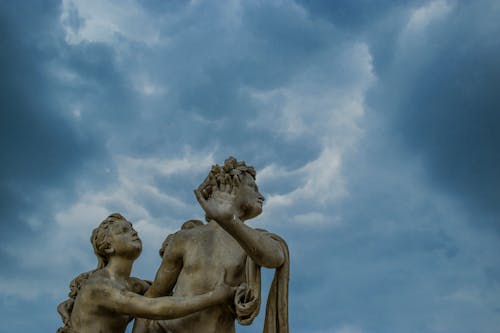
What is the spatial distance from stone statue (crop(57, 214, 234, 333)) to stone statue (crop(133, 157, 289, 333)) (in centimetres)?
20

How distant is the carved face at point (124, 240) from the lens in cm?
841

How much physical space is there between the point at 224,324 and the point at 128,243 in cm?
155

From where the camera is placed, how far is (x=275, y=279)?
8.14 meters

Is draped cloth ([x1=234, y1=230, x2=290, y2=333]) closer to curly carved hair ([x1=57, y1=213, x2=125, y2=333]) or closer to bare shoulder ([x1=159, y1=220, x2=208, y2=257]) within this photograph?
bare shoulder ([x1=159, y1=220, x2=208, y2=257])

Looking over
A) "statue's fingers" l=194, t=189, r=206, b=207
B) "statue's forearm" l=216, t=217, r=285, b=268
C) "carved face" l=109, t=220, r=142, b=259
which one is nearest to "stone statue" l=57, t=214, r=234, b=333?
"carved face" l=109, t=220, r=142, b=259

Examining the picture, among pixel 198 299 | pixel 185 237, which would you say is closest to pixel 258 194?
pixel 185 237

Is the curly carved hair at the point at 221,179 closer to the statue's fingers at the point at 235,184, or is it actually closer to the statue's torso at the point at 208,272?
the statue's fingers at the point at 235,184

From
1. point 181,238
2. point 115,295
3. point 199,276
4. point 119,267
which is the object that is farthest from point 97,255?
point 199,276

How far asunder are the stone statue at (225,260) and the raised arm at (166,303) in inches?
8.1

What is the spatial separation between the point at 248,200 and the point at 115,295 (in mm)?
1869

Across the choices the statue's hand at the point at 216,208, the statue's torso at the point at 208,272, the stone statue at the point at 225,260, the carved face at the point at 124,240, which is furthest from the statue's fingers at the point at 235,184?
the carved face at the point at 124,240

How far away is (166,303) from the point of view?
754 centimetres

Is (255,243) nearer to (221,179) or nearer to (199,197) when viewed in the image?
(199,197)

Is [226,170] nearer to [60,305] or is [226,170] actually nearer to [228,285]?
[228,285]
